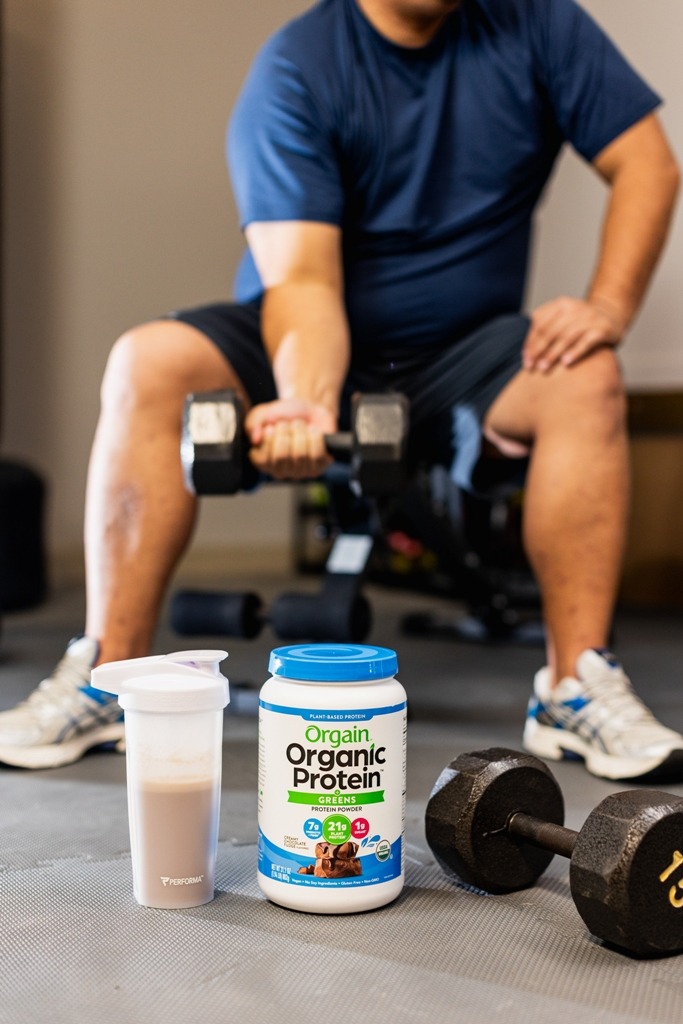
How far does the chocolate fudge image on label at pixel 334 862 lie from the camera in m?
0.74

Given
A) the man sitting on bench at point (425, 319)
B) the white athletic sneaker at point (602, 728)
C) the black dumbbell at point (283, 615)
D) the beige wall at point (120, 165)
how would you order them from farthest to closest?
the black dumbbell at point (283, 615) → the beige wall at point (120, 165) → the man sitting on bench at point (425, 319) → the white athletic sneaker at point (602, 728)

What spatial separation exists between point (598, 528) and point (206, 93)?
0.76 metres

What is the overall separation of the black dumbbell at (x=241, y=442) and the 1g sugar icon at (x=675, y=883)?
1.77 ft

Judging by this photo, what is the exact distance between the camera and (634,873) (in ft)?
2.23

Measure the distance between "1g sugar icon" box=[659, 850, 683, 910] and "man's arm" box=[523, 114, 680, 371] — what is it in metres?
0.74

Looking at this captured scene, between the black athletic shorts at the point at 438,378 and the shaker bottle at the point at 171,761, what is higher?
the black athletic shorts at the point at 438,378

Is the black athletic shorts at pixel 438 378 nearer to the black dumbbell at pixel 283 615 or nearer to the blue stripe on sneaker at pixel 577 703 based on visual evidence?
the black dumbbell at pixel 283 615

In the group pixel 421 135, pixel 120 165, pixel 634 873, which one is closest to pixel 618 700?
pixel 634 873

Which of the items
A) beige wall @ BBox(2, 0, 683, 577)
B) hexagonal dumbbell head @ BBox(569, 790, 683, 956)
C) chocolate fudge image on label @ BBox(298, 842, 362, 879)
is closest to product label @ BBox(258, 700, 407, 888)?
chocolate fudge image on label @ BBox(298, 842, 362, 879)

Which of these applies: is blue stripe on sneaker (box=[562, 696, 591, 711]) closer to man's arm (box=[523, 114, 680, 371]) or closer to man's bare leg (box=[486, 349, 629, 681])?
man's bare leg (box=[486, 349, 629, 681])

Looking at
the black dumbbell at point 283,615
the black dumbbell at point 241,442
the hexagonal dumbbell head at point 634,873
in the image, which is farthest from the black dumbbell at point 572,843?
the black dumbbell at point 283,615

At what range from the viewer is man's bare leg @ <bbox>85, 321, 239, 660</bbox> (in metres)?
1.23

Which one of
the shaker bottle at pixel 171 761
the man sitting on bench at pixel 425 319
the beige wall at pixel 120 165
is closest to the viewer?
the shaker bottle at pixel 171 761

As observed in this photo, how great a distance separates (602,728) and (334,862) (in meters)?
0.50
